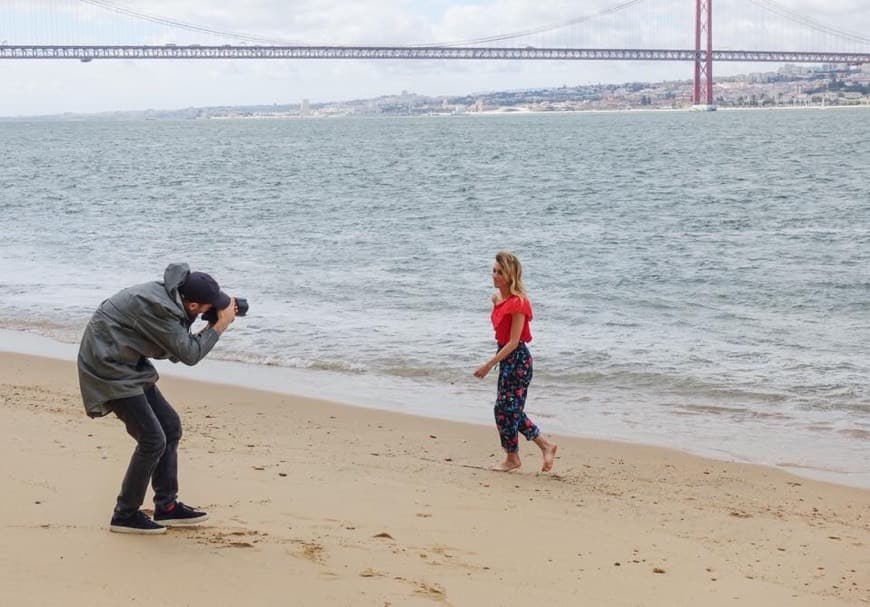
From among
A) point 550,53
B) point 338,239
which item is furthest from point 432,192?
point 550,53

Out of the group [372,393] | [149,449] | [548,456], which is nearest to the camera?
[149,449]

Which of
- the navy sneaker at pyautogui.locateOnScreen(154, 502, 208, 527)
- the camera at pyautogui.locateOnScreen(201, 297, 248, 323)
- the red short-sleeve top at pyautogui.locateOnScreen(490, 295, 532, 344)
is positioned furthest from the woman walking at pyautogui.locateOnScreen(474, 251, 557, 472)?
the navy sneaker at pyautogui.locateOnScreen(154, 502, 208, 527)

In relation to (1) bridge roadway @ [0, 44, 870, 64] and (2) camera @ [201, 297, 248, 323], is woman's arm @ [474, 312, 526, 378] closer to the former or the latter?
(2) camera @ [201, 297, 248, 323]

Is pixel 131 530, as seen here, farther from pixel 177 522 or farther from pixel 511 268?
pixel 511 268

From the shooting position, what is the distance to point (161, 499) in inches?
184

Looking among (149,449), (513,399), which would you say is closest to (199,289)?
(149,449)

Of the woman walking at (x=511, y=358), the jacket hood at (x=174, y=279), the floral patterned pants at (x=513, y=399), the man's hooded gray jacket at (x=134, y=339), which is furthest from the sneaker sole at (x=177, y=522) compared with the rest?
the floral patterned pants at (x=513, y=399)

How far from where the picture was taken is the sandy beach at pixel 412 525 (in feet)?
13.4

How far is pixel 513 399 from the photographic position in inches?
243

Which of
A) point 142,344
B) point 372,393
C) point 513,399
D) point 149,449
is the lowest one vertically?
point 372,393

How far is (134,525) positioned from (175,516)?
0.17 metres

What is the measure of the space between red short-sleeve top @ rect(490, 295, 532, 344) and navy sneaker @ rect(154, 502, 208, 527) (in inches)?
76.5

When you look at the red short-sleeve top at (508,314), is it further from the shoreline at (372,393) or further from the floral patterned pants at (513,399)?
the shoreline at (372,393)

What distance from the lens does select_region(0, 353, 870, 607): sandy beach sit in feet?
13.4
